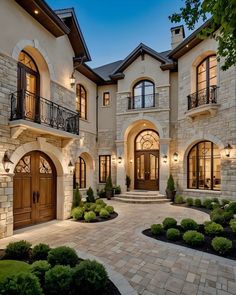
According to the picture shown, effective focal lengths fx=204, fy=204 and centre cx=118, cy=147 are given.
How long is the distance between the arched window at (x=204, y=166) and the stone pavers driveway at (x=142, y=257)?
3.61 meters

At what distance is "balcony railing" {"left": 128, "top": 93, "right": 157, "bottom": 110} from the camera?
12737mm

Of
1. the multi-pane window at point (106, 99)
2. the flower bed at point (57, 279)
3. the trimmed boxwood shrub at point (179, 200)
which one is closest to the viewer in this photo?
the flower bed at point (57, 279)

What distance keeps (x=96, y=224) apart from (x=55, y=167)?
2702 millimetres

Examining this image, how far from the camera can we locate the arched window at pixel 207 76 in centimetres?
1012

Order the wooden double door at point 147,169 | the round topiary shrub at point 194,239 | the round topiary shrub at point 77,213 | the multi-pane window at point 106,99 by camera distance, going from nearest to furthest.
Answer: the round topiary shrub at point 194,239 < the round topiary shrub at point 77,213 < the wooden double door at point 147,169 < the multi-pane window at point 106,99

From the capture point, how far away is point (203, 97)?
1036 centimetres

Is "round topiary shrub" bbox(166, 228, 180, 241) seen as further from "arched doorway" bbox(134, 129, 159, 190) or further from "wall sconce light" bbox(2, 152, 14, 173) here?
"arched doorway" bbox(134, 129, 159, 190)

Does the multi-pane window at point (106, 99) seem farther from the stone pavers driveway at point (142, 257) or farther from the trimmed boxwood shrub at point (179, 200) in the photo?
the stone pavers driveway at point (142, 257)

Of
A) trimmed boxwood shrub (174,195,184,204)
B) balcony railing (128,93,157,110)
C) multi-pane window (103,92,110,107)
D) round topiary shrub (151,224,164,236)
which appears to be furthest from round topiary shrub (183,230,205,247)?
multi-pane window (103,92,110,107)

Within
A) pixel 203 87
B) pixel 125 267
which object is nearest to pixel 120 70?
pixel 203 87

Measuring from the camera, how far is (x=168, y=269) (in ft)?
12.7

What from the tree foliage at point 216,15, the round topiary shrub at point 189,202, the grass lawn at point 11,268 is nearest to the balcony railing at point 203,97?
the round topiary shrub at point 189,202

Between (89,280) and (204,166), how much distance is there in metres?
9.39

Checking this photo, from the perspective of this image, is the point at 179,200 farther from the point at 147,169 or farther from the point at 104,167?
the point at 104,167
